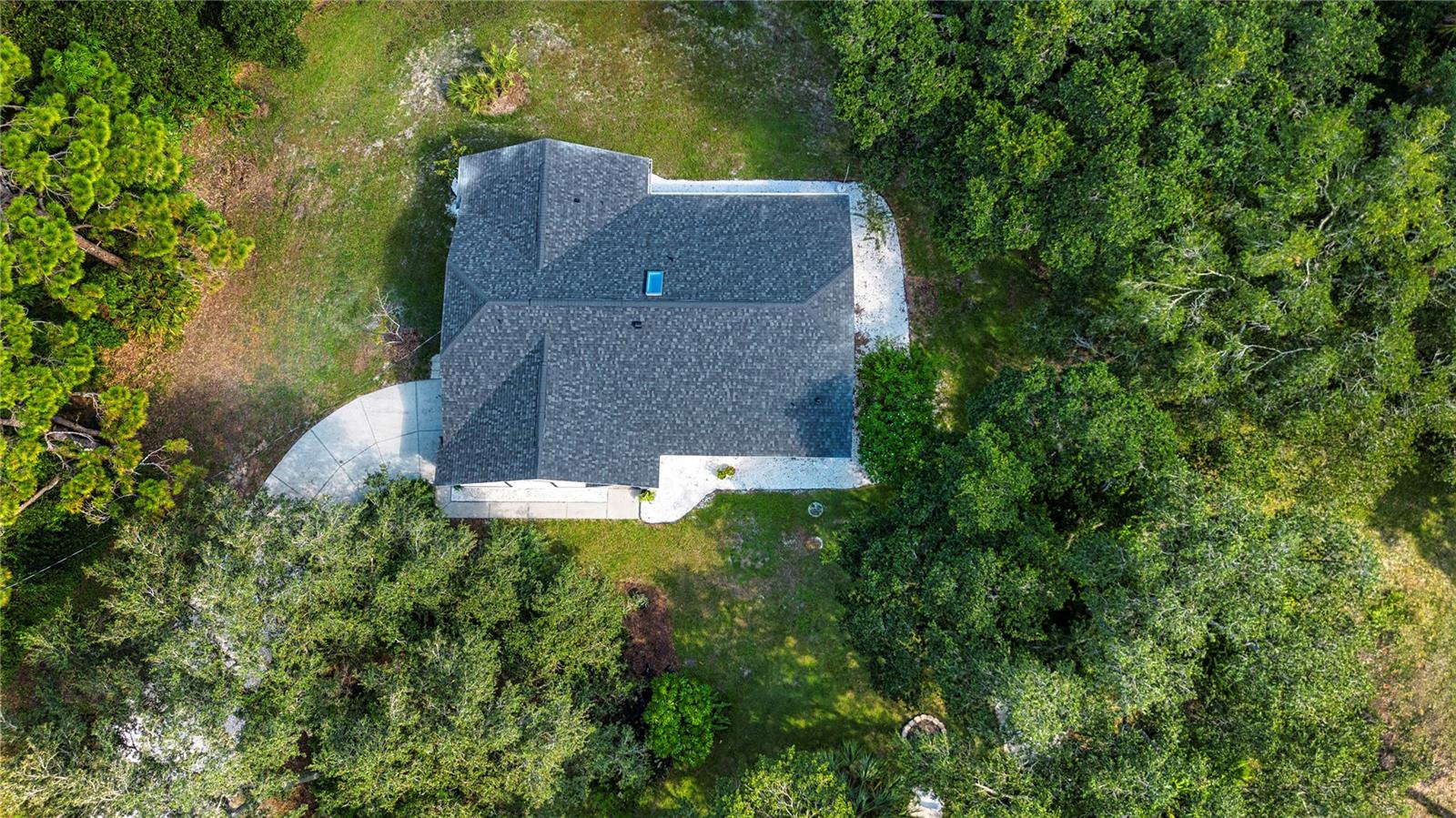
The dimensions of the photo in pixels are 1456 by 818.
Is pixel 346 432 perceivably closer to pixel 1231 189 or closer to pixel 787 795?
pixel 787 795

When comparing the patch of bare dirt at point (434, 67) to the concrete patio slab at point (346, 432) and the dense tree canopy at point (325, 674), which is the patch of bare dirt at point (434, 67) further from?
the dense tree canopy at point (325, 674)

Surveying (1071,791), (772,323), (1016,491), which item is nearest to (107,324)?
(772,323)

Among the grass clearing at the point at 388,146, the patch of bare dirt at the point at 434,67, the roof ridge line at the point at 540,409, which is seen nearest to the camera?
the roof ridge line at the point at 540,409

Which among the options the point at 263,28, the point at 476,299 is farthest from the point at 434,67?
the point at 476,299

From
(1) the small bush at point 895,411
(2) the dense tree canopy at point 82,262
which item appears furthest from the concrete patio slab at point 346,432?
(1) the small bush at point 895,411

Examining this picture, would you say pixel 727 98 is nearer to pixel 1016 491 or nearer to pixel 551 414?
pixel 551 414
